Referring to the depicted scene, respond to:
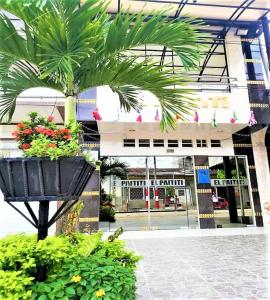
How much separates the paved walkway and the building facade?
99.1 inches

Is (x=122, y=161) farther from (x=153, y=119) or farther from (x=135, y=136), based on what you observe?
(x=153, y=119)

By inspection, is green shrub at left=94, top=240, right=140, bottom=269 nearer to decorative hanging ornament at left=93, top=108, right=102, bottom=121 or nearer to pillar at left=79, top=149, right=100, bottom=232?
decorative hanging ornament at left=93, top=108, right=102, bottom=121

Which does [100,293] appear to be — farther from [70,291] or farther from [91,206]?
[91,206]

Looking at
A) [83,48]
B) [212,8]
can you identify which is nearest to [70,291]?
[83,48]

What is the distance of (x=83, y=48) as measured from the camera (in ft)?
7.37

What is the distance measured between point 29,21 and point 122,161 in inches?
273

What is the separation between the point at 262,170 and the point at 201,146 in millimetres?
2092

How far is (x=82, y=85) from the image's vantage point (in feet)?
9.20

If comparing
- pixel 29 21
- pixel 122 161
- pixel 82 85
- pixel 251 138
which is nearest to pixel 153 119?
pixel 122 161

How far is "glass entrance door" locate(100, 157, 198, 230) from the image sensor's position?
8961 millimetres

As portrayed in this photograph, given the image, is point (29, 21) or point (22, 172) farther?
point (29, 21)

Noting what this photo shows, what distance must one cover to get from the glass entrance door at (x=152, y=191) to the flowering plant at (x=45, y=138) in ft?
21.7

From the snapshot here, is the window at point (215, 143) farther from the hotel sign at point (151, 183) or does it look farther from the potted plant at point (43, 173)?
the potted plant at point (43, 173)

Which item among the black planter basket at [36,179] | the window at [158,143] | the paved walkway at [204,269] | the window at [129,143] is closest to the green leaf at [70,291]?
the black planter basket at [36,179]
